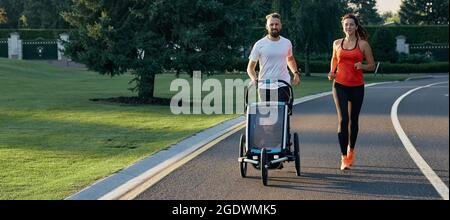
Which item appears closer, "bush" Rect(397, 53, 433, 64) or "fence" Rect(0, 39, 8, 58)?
"bush" Rect(397, 53, 433, 64)

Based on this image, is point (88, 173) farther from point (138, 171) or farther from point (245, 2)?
point (245, 2)

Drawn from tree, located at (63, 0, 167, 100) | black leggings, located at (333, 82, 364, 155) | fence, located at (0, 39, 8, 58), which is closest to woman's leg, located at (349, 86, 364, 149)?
black leggings, located at (333, 82, 364, 155)

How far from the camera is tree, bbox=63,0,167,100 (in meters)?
24.1

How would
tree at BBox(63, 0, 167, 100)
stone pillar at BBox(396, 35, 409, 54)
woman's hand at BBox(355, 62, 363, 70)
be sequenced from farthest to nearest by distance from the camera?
stone pillar at BBox(396, 35, 409, 54) < tree at BBox(63, 0, 167, 100) < woman's hand at BBox(355, 62, 363, 70)

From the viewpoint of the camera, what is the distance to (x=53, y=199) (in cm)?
830

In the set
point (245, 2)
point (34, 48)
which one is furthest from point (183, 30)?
point (34, 48)

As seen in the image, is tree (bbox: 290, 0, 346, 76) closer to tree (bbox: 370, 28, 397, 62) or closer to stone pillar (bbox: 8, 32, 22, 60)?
tree (bbox: 370, 28, 397, 62)

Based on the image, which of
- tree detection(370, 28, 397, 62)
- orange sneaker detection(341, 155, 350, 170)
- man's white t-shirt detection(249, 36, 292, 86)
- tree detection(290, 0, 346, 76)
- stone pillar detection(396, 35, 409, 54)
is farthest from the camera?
A: stone pillar detection(396, 35, 409, 54)

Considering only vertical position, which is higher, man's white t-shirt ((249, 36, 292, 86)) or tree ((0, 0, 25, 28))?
tree ((0, 0, 25, 28))

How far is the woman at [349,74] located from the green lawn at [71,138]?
10.5ft

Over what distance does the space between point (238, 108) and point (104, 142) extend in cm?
901

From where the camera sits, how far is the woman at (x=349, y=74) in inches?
380

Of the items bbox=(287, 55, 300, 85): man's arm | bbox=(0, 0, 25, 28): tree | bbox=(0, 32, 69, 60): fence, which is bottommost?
bbox=(287, 55, 300, 85): man's arm

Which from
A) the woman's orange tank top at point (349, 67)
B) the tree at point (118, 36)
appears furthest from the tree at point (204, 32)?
the woman's orange tank top at point (349, 67)
